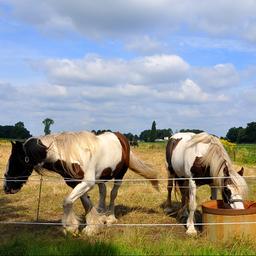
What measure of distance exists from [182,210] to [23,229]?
3.14 metres

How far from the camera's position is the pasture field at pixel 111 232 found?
4957 millimetres

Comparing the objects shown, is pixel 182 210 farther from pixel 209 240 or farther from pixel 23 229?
pixel 23 229

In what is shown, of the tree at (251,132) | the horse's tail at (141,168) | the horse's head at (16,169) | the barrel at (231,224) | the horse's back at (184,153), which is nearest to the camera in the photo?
the barrel at (231,224)

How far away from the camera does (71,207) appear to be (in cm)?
676

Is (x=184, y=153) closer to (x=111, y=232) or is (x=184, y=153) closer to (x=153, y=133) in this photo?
(x=111, y=232)

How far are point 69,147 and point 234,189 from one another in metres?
2.73

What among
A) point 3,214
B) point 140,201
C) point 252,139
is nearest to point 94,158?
point 3,214

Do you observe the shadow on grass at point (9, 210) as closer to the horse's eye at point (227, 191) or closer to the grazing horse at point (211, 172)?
the grazing horse at point (211, 172)

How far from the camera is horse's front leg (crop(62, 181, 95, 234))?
6645 mm

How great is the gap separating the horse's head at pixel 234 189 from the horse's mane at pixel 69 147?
2256 mm

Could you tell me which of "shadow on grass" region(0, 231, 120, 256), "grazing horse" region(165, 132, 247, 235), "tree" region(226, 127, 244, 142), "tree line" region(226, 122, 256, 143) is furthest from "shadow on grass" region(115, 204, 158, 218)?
"tree" region(226, 127, 244, 142)

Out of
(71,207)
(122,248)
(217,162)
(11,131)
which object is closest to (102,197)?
(71,207)

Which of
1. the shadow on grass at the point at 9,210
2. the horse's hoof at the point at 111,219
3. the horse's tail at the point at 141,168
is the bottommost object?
the shadow on grass at the point at 9,210

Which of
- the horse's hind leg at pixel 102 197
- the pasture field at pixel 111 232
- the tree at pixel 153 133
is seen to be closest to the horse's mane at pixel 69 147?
the pasture field at pixel 111 232
